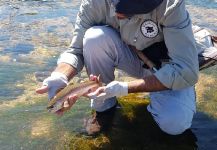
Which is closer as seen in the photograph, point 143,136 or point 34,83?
point 143,136

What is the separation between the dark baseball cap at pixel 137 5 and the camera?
3793mm

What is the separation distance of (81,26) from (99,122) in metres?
1.00

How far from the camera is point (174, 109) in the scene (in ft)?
13.1

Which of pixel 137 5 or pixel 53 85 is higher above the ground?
pixel 137 5

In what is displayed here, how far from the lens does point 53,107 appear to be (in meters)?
3.66

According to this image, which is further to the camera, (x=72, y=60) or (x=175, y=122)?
(x=72, y=60)

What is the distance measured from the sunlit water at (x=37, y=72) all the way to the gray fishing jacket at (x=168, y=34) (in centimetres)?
74

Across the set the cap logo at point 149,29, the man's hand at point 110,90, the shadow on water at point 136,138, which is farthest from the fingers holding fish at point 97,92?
the cap logo at point 149,29

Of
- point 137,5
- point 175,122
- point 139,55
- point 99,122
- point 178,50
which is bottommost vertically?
point 99,122

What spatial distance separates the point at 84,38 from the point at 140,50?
22.3 inches

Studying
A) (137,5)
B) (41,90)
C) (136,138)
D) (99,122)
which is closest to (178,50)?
(137,5)

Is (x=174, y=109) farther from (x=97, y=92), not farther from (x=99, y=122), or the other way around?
(x=99, y=122)

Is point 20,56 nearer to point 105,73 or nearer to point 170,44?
point 105,73

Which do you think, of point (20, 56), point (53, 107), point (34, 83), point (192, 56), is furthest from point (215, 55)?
point (20, 56)
